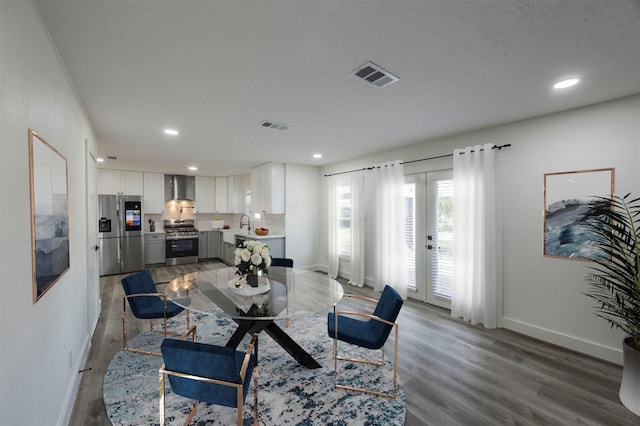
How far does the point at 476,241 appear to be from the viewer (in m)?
3.64

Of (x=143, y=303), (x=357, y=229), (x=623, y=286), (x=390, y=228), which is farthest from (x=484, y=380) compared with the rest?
(x=143, y=303)

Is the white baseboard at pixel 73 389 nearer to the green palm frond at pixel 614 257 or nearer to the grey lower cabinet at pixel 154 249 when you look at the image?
the green palm frond at pixel 614 257

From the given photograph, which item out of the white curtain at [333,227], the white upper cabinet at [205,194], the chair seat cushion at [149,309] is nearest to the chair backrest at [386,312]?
the chair seat cushion at [149,309]

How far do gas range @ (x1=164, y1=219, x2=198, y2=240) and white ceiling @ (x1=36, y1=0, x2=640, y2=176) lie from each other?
4499 millimetres

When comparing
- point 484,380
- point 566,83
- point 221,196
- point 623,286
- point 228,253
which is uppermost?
point 566,83

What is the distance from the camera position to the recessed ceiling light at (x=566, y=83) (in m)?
2.31

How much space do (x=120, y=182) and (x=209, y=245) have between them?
2.80 m

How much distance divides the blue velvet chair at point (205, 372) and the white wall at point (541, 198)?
3.48 metres

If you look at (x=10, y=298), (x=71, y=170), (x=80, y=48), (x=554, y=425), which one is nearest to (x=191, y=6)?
(x=80, y=48)

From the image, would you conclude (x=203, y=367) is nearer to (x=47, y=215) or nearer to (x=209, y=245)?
(x=47, y=215)

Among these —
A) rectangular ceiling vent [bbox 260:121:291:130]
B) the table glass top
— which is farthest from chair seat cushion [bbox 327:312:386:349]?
rectangular ceiling vent [bbox 260:121:291:130]

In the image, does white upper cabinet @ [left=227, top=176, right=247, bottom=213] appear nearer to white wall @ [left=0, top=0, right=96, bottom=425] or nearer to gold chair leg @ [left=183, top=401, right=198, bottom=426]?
white wall @ [left=0, top=0, right=96, bottom=425]

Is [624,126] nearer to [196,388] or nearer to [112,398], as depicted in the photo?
[196,388]

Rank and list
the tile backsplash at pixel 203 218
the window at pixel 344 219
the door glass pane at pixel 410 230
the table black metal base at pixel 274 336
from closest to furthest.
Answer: the table black metal base at pixel 274 336 < the door glass pane at pixel 410 230 < the window at pixel 344 219 < the tile backsplash at pixel 203 218
